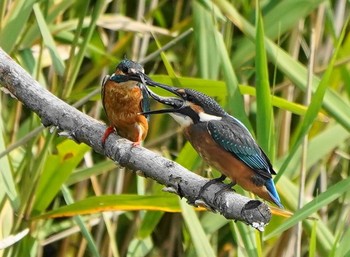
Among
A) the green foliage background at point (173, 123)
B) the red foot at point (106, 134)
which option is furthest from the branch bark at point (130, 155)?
the green foliage background at point (173, 123)

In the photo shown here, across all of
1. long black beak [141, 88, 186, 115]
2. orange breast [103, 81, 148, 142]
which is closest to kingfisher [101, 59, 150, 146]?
orange breast [103, 81, 148, 142]

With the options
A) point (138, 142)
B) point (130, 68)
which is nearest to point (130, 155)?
point (138, 142)

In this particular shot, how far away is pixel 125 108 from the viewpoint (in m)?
1.70

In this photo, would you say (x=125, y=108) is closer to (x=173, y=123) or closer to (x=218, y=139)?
(x=218, y=139)

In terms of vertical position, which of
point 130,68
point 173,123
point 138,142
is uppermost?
point 173,123

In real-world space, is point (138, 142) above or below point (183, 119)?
above

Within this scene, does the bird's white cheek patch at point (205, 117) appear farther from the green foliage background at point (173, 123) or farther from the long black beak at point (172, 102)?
the green foliage background at point (173, 123)

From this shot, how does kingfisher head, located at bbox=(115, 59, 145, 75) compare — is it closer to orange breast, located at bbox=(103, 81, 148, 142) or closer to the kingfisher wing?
orange breast, located at bbox=(103, 81, 148, 142)

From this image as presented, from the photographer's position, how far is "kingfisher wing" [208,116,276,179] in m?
1.38

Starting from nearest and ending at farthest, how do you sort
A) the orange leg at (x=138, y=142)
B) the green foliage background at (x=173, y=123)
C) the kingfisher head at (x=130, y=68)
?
1. the orange leg at (x=138, y=142)
2. the kingfisher head at (x=130, y=68)
3. the green foliage background at (x=173, y=123)

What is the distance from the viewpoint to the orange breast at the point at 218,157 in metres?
1.37

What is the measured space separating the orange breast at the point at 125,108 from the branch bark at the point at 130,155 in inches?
2.7

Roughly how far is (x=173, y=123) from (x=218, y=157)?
4.82ft

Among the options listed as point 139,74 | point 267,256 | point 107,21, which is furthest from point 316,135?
point 139,74
